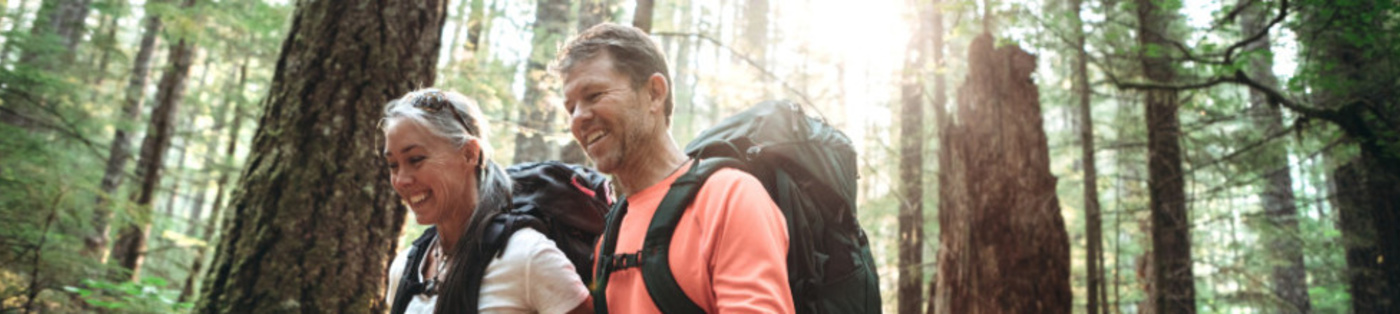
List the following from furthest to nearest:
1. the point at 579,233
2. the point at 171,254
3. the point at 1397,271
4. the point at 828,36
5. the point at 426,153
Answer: the point at 171,254
the point at 828,36
the point at 1397,271
the point at 579,233
the point at 426,153

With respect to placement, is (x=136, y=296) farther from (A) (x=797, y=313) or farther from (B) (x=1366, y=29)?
(B) (x=1366, y=29)

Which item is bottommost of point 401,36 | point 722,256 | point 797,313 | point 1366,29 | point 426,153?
point 797,313

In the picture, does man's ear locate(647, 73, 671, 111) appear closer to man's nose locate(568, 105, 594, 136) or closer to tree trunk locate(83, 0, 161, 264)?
man's nose locate(568, 105, 594, 136)

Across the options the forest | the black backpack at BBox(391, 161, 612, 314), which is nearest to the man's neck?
the black backpack at BBox(391, 161, 612, 314)

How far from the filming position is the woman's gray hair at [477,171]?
6.58 ft

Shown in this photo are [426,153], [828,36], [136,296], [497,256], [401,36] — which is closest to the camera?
[497,256]

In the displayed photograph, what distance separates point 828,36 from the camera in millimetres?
14562

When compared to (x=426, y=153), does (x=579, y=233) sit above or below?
below

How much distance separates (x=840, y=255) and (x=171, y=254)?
66.3 ft

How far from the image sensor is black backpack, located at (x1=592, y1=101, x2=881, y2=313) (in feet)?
5.17

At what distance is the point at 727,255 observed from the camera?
57.7 inches

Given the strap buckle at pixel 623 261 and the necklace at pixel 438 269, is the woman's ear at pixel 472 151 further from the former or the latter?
the strap buckle at pixel 623 261

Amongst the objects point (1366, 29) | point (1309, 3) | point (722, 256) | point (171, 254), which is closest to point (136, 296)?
point (722, 256)

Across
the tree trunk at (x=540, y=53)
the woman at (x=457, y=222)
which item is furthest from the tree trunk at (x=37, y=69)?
the woman at (x=457, y=222)
